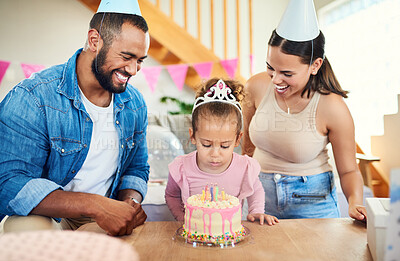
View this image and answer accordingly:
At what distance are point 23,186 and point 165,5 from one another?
2746mm

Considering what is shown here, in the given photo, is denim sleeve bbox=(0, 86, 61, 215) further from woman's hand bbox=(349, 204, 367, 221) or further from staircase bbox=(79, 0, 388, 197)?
staircase bbox=(79, 0, 388, 197)

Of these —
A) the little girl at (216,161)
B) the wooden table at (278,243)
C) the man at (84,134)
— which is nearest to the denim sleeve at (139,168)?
the man at (84,134)

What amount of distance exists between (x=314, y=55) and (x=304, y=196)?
0.51 meters

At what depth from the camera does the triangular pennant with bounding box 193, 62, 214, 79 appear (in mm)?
3254

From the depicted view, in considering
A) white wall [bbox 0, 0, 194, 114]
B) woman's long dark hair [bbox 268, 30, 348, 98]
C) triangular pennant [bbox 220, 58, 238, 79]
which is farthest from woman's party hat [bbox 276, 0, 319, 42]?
white wall [bbox 0, 0, 194, 114]

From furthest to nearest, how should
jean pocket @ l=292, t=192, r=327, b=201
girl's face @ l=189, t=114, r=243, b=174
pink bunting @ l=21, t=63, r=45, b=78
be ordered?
pink bunting @ l=21, t=63, r=45, b=78 < jean pocket @ l=292, t=192, r=327, b=201 < girl's face @ l=189, t=114, r=243, b=174

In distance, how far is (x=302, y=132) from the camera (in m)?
1.45

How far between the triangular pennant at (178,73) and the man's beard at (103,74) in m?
1.84

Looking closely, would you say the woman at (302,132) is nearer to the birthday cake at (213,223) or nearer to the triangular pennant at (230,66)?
the birthday cake at (213,223)

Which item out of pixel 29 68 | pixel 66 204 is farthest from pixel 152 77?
pixel 66 204

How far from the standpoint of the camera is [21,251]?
44cm

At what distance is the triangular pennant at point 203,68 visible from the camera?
3254 millimetres

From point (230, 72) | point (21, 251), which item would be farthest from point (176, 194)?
point (230, 72)

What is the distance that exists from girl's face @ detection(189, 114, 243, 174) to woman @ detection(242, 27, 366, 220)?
0.25 m
